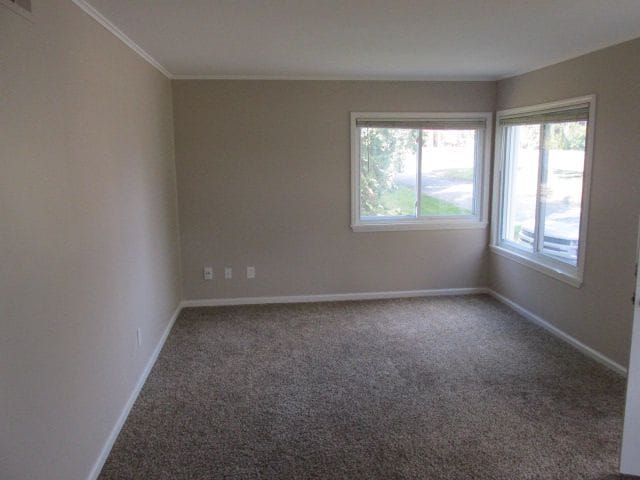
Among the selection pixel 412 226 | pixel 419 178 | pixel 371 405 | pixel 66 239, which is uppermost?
pixel 419 178

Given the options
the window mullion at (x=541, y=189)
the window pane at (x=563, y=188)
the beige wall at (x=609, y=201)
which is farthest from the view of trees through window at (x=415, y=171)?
the beige wall at (x=609, y=201)

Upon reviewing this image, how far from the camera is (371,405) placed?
3037 mm

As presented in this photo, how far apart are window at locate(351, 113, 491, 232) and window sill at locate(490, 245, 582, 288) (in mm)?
398

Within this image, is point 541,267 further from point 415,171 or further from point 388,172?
point 388,172

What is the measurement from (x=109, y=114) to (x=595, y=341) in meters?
3.71

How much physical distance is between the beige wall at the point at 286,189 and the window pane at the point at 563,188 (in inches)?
41.4

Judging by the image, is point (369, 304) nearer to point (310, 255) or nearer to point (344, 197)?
point (310, 255)

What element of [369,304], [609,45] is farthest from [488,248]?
[609,45]

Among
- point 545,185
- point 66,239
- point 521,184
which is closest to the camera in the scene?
point 66,239

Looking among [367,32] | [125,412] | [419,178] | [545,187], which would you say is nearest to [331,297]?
[419,178]

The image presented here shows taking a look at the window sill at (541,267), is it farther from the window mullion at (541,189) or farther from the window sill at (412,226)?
the window sill at (412,226)

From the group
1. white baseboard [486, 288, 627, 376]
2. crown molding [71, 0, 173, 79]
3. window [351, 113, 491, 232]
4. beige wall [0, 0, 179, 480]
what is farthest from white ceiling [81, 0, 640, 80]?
white baseboard [486, 288, 627, 376]

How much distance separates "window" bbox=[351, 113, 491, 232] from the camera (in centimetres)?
500

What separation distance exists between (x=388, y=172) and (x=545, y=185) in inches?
60.4
